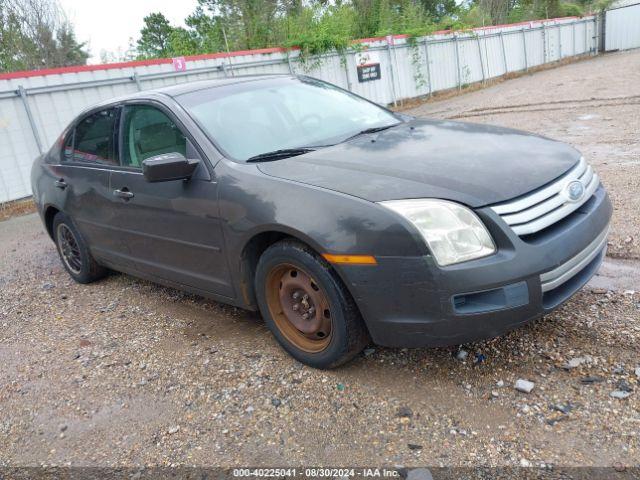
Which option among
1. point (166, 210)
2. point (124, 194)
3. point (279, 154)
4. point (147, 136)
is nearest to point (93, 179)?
point (124, 194)

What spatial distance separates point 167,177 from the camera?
10.5ft

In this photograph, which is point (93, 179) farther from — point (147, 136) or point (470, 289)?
point (470, 289)

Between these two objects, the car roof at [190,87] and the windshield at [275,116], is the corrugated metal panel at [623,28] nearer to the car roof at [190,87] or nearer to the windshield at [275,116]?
the windshield at [275,116]

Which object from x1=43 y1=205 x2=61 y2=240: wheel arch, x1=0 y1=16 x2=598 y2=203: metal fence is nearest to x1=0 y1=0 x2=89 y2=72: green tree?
x1=0 y1=16 x2=598 y2=203: metal fence

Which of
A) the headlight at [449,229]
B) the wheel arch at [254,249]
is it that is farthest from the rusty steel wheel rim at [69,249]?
the headlight at [449,229]

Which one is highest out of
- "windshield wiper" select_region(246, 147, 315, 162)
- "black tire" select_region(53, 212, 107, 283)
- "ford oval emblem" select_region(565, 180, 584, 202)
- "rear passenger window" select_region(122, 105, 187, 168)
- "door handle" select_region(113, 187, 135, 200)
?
→ "rear passenger window" select_region(122, 105, 187, 168)

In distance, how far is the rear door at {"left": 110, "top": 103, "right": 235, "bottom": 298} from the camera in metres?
3.37

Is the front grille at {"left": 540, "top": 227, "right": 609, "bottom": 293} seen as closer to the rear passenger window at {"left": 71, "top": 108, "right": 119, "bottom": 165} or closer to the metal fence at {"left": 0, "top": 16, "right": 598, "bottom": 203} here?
the rear passenger window at {"left": 71, "top": 108, "right": 119, "bottom": 165}

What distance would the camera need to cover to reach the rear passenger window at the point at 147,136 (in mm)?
3635

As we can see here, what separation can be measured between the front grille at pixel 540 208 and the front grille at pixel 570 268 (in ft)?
0.67

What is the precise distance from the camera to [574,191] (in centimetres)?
286

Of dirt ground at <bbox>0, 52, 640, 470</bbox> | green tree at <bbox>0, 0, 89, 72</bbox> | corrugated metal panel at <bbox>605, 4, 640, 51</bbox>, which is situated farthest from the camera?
corrugated metal panel at <bbox>605, 4, 640, 51</bbox>

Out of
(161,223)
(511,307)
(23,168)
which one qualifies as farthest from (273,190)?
(23,168)

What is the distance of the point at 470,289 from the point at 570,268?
592mm
